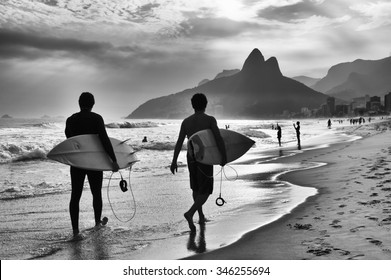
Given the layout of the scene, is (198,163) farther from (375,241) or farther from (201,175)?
(375,241)

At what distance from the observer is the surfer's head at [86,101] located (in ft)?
16.7

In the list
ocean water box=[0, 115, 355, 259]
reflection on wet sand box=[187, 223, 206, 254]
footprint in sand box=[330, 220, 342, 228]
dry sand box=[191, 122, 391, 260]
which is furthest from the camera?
footprint in sand box=[330, 220, 342, 228]

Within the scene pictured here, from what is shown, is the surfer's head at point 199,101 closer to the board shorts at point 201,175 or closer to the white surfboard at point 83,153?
the board shorts at point 201,175

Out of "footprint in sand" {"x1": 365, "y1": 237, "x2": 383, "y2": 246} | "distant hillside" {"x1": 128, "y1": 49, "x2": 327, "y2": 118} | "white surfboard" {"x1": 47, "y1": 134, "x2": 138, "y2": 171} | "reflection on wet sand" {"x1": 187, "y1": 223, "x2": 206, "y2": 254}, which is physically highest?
"distant hillside" {"x1": 128, "y1": 49, "x2": 327, "y2": 118}

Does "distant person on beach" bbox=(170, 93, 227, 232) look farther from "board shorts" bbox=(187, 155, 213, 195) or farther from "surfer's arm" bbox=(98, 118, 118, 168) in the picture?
"surfer's arm" bbox=(98, 118, 118, 168)

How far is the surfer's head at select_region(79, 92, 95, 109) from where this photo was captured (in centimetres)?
508

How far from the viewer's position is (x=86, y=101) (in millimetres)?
5098

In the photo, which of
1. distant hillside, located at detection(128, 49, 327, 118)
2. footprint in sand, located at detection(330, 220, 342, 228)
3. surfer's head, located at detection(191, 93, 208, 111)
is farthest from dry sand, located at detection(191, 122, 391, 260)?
distant hillside, located at detection(128, 49, 327, 118)

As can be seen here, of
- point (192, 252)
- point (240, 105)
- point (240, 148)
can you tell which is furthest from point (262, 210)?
point (240, 105)

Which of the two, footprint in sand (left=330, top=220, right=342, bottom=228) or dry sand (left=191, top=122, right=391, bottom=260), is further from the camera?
footprint in sand (left=330, top=220, right=342, bottom=228)

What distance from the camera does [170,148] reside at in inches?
1046

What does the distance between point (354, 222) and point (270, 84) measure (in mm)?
98442

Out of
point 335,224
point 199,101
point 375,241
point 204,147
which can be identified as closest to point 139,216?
point 204,147
